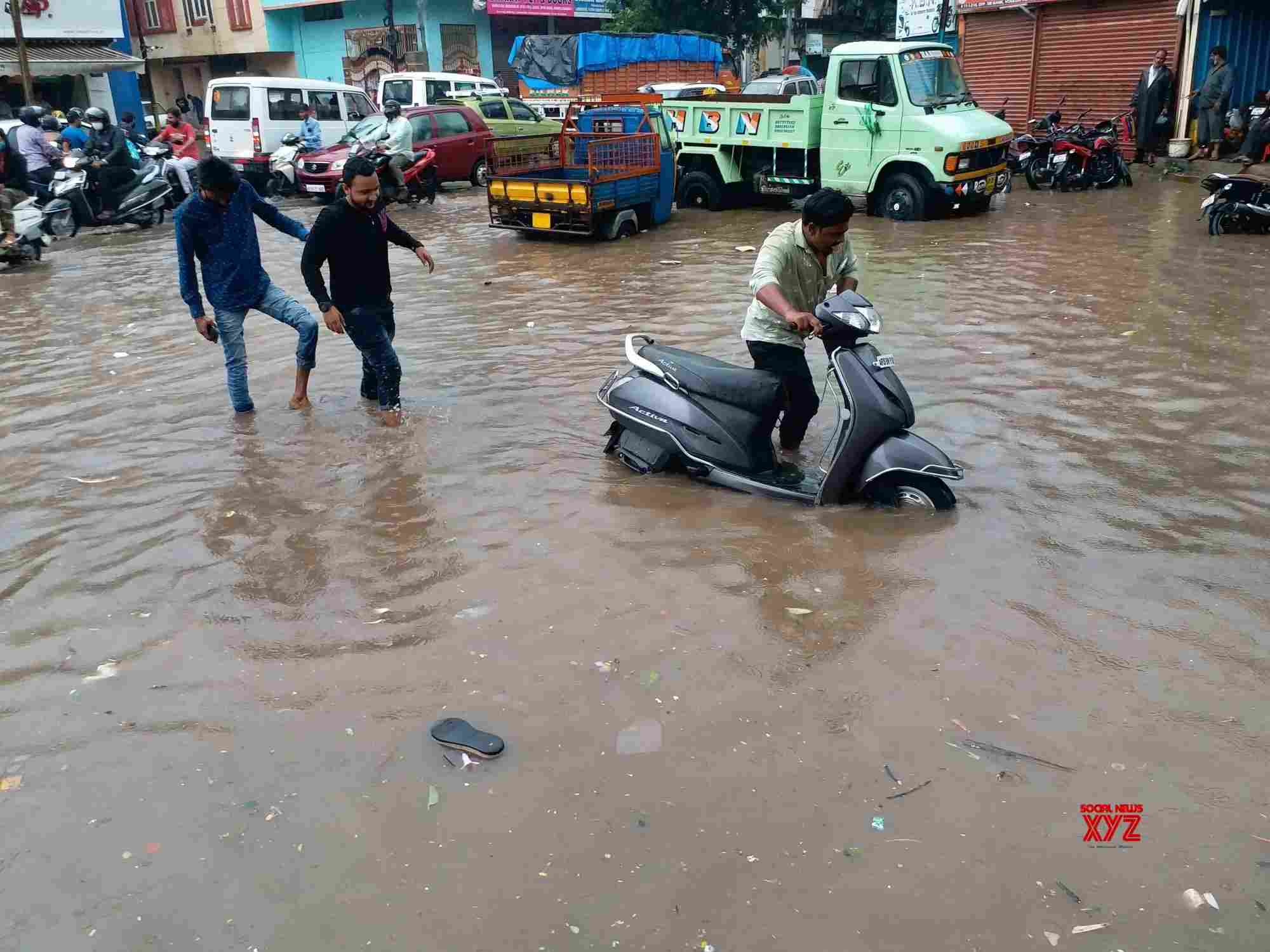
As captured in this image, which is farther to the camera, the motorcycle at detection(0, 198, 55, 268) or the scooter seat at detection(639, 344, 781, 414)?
the motorcycle at detection(0, 198, 55, 268)

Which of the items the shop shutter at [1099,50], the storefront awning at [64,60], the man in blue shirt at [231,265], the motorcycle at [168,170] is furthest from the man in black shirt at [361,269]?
the storefront awning at [64,60]

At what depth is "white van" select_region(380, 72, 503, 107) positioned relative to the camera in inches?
840

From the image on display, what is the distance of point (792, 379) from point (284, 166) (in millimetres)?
14851

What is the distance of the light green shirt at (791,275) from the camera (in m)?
4.45

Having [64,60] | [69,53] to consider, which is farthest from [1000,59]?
[69,53]

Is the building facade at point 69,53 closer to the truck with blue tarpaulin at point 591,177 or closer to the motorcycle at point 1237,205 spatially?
the truck with blue tarpaulin at point 591,177

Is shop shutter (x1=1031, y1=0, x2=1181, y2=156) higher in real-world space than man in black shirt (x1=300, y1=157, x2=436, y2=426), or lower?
higher

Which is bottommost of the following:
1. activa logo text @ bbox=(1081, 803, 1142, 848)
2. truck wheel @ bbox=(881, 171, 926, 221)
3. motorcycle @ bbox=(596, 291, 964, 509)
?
activa logo text @ bbox=(1081, 803, 1142, 848)

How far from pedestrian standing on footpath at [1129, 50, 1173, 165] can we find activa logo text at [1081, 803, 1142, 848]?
17.0 meters

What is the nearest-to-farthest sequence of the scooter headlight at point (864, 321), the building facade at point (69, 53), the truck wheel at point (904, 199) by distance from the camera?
the scooter headlight at point (864, 321)
the truck wheel at point (904, 199)
the building facade at point (69, 53)

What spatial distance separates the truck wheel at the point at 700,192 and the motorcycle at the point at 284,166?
6798 millimetres

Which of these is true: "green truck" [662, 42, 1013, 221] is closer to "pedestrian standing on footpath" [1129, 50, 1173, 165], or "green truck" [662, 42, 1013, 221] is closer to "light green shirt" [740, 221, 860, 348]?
"pedestrian standing on footpath" [1129, 50, 1173, 165]

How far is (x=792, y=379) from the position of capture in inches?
192

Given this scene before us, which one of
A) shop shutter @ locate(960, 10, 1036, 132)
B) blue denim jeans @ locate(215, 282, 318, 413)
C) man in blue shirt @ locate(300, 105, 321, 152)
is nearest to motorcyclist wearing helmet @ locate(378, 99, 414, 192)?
man in blue shirt @ locate(300, 105, 321, 152)
